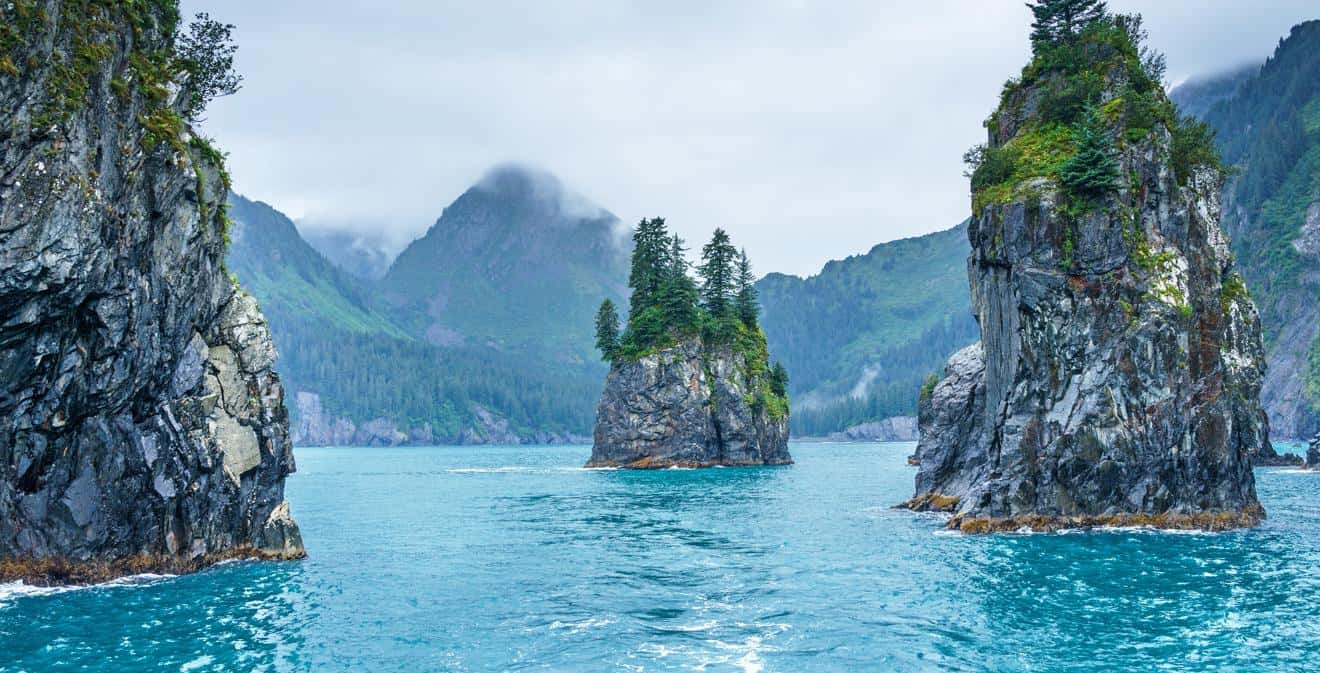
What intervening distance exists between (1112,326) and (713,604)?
31.7 meters

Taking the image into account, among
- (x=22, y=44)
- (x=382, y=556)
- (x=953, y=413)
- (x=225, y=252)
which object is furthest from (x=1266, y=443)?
(x=22, y=44)

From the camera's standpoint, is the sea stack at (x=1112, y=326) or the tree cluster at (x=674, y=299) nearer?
the sea stack at (x=1112, y=326)

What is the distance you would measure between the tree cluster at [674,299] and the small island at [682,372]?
16 centimetres

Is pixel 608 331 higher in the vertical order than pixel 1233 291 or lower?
higher

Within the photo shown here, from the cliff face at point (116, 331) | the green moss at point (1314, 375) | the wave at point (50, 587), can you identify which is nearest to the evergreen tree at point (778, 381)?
the cliff face at point (116, 331)

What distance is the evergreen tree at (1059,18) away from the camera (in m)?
61.9

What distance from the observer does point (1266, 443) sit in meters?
118

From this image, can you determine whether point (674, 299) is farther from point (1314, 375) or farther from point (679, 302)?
point (1314, 375)

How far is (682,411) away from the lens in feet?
416

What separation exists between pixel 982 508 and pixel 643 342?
8153 cm

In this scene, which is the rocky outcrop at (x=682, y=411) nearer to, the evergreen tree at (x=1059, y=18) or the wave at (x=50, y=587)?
the evergreen tree at (x=1059, y=18)

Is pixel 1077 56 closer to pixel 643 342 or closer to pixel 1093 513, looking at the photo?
pixel 1093 513

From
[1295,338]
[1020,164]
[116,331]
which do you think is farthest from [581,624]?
[1295,338]

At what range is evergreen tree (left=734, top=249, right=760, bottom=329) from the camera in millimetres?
140500
